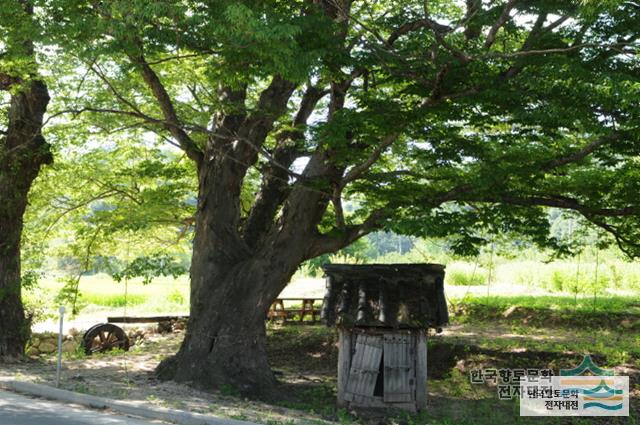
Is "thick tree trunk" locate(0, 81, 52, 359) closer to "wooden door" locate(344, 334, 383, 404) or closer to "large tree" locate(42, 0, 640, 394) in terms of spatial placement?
Result: "large tree" locate(42, 0, 640, 394)

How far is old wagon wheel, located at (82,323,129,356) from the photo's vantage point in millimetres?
19703

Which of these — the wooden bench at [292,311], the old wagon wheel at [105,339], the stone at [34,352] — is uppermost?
the wooden bench at [292,311]

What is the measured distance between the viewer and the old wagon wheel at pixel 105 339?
64.6ft

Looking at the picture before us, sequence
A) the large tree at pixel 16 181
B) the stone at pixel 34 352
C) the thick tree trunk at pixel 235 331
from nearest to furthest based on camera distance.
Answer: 1. the thick tree trunk at pixel 235 331
2. the large tree at pixel 16 181
3. the stone at pixel 34 352

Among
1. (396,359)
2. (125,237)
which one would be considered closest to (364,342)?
(396,359)

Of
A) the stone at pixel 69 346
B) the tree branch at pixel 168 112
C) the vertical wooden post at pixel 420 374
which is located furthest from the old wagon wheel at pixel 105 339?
the vertical wooden post at pixel 420 374

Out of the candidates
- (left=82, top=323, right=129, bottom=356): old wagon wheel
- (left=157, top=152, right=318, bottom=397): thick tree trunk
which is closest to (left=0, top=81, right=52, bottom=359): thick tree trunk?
(left=82, top=323, right=129, bottom=356): old wagon wheel

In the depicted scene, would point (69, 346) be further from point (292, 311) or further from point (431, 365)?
point (431, 365)

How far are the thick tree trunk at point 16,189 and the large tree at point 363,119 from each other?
3.68ft

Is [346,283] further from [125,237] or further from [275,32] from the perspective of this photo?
[125,237]

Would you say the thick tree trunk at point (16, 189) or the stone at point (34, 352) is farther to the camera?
the stone at point (34, 352)

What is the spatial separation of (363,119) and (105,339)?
12481 mm

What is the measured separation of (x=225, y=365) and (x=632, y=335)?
40.1ft

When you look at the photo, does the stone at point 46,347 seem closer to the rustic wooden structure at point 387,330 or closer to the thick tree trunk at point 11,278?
the thick tree trunk at point 11,278
